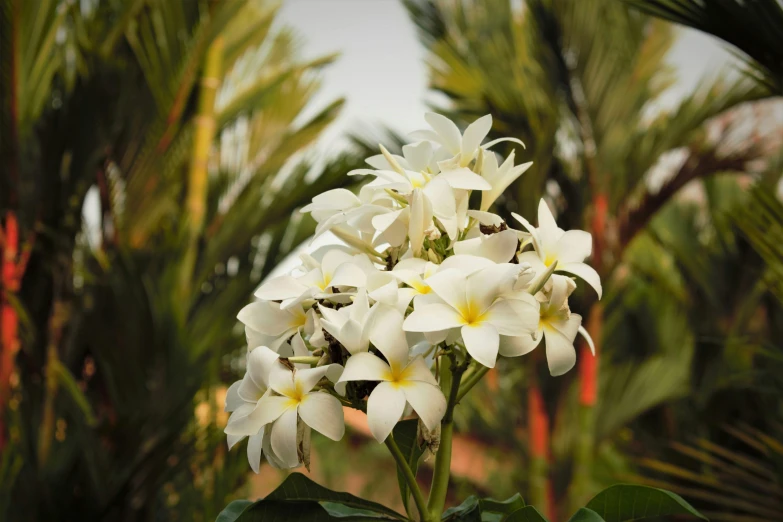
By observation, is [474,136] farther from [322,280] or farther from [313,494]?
[313,494]

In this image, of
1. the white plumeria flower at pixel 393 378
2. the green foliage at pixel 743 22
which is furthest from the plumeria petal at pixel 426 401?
the green foliage at pixel 743 22

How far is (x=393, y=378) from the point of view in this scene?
42 cm

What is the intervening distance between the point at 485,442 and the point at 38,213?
1931 millimetres

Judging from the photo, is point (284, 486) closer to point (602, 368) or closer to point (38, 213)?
point (38, 213)

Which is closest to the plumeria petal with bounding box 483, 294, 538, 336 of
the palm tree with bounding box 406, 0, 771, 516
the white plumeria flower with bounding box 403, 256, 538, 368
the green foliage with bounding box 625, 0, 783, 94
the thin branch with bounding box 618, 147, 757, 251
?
the white plumeria flower with bounding box 403, 256, 538, 368

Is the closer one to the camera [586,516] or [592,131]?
[586,516]

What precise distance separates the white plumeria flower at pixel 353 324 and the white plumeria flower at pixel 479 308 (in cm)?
3

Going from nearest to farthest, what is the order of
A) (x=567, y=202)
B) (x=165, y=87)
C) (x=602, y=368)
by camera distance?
(x=165, y=87) → (x=567, y=202) → (x=602, y=368)

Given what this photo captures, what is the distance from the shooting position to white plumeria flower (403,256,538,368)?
41cm

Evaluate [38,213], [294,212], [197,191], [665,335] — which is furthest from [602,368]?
[38,213]

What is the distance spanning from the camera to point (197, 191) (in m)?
1.61

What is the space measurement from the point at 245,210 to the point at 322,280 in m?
1.13

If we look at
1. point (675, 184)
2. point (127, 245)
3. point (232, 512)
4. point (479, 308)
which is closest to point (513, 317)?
point (479, 308)

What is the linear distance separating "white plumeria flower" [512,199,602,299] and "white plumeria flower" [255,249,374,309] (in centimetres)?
11
